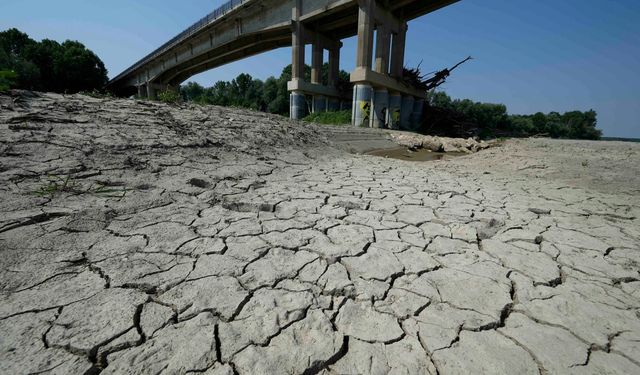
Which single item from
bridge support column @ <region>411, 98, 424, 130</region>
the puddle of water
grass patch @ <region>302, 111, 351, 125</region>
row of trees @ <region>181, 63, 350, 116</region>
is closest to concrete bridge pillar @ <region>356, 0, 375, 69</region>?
grass patch @ <region>302, 111, 351, 125</region>

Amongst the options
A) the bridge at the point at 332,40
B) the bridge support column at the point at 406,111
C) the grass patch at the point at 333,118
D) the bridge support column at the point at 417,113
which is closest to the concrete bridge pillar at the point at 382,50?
the bridge at the point at 332,40

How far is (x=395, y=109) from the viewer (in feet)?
40.0

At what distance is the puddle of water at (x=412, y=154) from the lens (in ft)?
19.2

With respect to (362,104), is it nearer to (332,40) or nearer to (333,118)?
(333,118)

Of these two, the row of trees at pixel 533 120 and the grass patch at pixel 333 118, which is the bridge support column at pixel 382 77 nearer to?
the grass patch at pixel 333 118

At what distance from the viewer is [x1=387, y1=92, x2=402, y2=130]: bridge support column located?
12.0m

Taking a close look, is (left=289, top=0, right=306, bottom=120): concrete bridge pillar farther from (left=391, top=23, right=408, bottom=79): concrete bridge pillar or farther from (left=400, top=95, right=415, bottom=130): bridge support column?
(left=400, top=95, right=415, bottom=130): bridge support column

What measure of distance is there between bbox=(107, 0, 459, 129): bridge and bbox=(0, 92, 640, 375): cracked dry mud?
26.6 feet

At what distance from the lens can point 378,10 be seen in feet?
35.6

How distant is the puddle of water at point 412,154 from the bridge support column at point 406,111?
6.54m

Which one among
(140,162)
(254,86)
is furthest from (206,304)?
(254,86)

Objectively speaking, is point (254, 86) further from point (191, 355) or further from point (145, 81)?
point (191, 355)

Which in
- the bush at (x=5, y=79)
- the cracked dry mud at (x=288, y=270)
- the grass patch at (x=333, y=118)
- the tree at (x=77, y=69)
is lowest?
the cracked dry mud at (x=288, y=270)

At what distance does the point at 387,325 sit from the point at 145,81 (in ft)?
118
